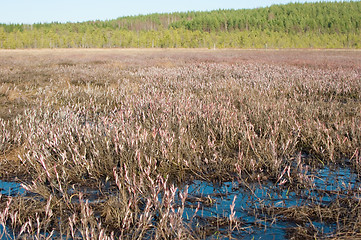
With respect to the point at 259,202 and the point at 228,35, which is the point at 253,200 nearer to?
the point at 259,202

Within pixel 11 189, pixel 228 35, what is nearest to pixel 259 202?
pixel 11 189

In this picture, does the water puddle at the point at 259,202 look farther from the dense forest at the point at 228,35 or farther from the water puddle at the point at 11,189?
the dense forest at the point at 228,35

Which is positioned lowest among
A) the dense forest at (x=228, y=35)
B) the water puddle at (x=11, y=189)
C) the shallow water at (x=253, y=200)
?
the water puddle at (x=11, y=189)

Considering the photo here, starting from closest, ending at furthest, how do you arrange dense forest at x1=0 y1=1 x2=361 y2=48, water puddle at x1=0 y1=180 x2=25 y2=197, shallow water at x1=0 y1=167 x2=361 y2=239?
shallow water at x1=0 y1=167 x2=361 y2=239
water puddle at x1=0 y1=180 x2=25 y2=197
dense forest at x1=0 y1=1 x2=361 y2=48

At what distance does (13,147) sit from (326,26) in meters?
123

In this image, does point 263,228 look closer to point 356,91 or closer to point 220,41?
point 356,91

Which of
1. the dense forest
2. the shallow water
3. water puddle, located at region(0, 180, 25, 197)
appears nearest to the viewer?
the shallow water

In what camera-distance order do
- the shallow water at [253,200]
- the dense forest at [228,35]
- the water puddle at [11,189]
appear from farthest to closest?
the dense forest at [228,35] < the water puddle at [11,189] < the shallow water at [253,200]

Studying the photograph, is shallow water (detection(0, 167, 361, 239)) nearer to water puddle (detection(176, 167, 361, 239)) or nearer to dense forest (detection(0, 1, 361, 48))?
water puddle (detection(176, 167, 361, 239))

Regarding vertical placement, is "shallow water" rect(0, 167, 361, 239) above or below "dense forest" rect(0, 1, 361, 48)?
below

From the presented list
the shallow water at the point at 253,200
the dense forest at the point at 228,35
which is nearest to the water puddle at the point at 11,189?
the shallow water at the point at 253,200

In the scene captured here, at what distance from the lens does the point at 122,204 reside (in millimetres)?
2258

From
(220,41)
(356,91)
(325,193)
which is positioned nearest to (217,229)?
(325,193)

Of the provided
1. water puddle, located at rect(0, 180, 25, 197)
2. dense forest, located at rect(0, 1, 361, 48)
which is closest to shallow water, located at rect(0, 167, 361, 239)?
water puddle, located at rect(0, 180, 25, 197)
